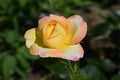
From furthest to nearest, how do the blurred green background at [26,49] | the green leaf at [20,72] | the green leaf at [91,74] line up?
the green leaf at [20,72]
the blurred green background at [26,49]
the green leaf at [91,74]

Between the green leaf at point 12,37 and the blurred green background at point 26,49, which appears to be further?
the green leaf at point 12,37

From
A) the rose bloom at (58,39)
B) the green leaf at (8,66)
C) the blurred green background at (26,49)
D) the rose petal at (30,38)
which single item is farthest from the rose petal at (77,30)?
the green leaf at (8,66)

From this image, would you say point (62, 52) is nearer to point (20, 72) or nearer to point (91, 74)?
point (91, 74)

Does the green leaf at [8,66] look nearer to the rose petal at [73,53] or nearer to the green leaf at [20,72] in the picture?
the green leaf at [20,72]

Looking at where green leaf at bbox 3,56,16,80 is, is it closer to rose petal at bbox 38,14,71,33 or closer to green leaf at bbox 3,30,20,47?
green leaf at bbox 3,30,20,47

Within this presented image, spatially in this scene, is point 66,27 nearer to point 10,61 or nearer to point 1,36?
point 10,61

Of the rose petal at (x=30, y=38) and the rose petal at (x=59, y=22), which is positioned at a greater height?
the rose petal at (x=59, y=22)

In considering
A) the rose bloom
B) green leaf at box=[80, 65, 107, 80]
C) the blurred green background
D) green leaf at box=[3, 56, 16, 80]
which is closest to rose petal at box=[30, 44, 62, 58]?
the rose bloom
